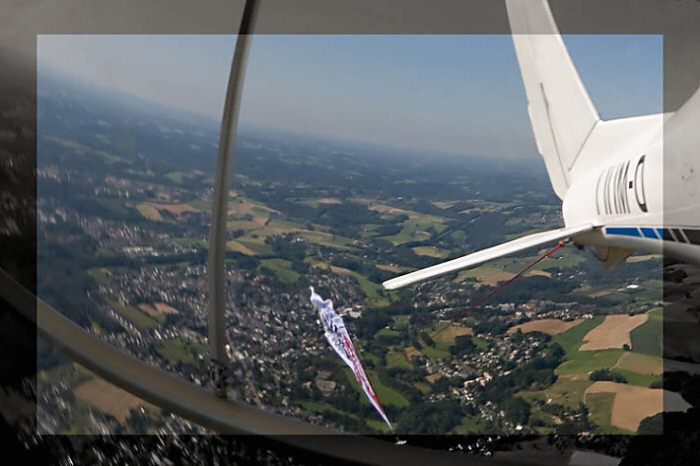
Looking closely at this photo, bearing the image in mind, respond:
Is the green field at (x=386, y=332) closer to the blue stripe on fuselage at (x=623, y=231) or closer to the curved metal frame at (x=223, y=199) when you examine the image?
the blue stripe on fuselage at (x=623, y=231)

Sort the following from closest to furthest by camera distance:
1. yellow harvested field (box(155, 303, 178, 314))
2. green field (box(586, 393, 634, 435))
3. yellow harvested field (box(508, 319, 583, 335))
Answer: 1. yellow harvested field (box(155, 303, 178, 314))
2. green field (box(586, 393, 634, 435))
3. yellow harvested field (box(508, 319, 583, 335))

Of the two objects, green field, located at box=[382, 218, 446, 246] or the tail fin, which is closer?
the tail fin

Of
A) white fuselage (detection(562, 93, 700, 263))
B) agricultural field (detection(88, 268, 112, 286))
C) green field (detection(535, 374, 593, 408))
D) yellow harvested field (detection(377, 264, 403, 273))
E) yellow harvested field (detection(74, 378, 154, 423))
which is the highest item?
white fuselage (detection(562, 93, 700, 263))

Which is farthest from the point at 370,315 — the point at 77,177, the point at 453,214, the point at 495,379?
the point at 77,177

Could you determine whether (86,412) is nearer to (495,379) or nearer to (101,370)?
(101,370)

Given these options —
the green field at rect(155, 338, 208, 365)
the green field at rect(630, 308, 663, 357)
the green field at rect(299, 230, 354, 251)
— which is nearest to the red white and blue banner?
the green field at rect(155, 338, 208, 365)

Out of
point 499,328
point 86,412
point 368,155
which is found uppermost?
point 368,155

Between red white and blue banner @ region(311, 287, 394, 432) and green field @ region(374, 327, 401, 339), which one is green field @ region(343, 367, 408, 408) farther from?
red white and blue banner @ region(311, 287, 394, 432)
